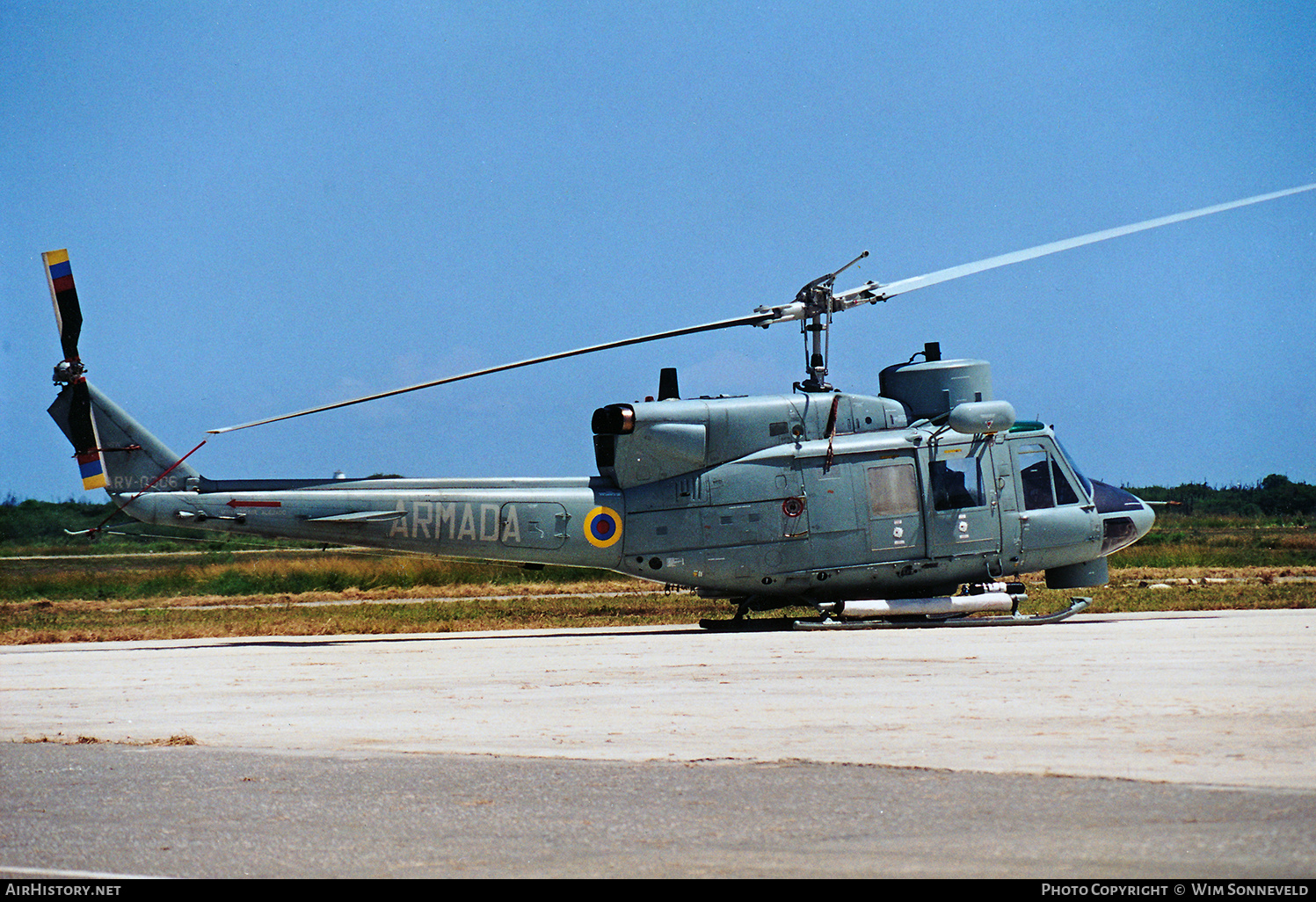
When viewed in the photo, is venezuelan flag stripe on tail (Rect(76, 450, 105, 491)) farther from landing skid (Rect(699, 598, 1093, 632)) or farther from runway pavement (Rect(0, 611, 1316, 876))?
landing skid (Rect(699, 598, 1093, 632))

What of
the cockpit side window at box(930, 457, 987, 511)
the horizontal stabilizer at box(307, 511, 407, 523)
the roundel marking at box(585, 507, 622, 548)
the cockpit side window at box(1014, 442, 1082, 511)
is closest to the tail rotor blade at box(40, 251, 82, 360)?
the horizontal stabilizer at box(307, 511, 407, 523)

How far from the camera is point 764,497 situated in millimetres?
17672

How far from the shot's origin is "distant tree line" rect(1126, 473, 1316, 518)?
65.1 metres

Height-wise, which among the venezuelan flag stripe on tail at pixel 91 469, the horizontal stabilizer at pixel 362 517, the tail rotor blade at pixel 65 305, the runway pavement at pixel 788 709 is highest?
the tail rotor blade at pixel 65 305

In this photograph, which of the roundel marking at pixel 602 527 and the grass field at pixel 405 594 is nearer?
the roundel marking at pixel 602 527

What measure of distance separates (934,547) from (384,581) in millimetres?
18224

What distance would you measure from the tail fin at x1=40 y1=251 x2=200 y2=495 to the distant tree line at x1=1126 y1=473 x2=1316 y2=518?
181 ft

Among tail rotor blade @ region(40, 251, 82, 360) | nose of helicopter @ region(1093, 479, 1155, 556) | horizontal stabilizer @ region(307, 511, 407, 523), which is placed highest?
tail rotor blade @ region(40, 251, 82, 360)

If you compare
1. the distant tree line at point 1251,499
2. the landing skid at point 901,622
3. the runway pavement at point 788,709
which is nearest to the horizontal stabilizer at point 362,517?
the runway pavement at point 788,709

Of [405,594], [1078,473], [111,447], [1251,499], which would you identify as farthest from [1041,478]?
[1251,499]

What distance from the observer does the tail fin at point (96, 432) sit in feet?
55.7

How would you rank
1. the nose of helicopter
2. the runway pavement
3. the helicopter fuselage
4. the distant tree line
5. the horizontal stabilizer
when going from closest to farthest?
the runway pavement < the horizontal stabilizer < the helicopter fuselage < the nose of helicopter < the distant tree line

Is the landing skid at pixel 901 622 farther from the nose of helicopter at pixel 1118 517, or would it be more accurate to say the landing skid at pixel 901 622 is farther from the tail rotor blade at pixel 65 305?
the tail rotor blade at pixel 65 305

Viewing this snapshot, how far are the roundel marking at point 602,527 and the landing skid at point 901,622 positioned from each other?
2175 mm
